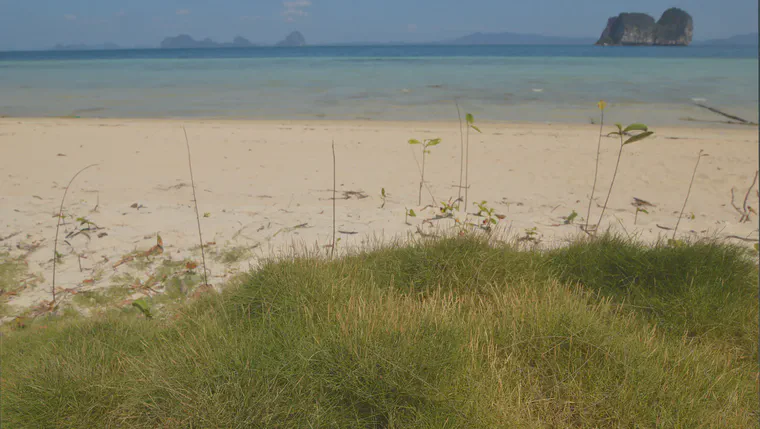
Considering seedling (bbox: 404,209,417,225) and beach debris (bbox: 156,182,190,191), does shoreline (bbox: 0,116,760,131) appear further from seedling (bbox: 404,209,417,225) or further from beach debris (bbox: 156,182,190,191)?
seedling (bbox: 404,209,417,225)

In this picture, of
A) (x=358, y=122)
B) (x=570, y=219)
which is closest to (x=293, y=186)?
(x=570, y=219)

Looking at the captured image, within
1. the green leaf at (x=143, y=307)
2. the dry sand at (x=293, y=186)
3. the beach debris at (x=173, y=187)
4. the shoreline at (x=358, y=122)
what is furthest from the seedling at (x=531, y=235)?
the shoreline at (x=358, y=122)

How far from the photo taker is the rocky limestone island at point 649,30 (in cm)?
10638

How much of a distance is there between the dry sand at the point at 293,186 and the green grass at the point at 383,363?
830mm

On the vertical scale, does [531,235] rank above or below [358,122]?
below

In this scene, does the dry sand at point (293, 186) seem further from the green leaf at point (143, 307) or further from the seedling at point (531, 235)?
the green leaf at point (143, 307)

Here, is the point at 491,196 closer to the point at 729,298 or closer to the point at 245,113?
the point at 729,298

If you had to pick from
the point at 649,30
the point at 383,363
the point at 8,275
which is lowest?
the point at 8,275

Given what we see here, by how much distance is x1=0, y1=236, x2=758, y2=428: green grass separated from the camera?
1.75 m

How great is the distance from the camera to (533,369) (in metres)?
2.01

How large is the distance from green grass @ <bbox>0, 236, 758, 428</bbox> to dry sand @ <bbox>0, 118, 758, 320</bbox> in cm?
83

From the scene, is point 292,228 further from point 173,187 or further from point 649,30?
point 649,30

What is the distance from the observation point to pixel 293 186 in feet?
20.8

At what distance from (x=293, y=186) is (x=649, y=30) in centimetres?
13025
